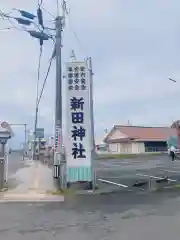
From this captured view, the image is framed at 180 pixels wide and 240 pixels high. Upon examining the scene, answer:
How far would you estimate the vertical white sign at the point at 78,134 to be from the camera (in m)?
12.0

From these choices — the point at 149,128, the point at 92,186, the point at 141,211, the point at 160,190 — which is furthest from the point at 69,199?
the point at 149,128

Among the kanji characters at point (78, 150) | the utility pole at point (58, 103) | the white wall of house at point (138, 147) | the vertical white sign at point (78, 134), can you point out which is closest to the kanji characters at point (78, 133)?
the vertical white sign at point (78, 134)

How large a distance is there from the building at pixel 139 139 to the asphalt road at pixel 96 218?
45.1 m

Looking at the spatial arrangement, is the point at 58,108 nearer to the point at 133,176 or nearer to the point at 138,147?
the point at 133,176

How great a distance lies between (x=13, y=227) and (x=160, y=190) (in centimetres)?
675

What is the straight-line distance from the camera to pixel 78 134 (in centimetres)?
1201

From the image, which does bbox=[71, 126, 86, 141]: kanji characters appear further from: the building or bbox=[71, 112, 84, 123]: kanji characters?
the building

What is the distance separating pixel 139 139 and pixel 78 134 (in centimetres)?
4378

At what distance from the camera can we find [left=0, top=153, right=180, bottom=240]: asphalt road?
6.18 m

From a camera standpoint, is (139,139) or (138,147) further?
(138,147)

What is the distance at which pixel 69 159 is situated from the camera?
11984mm

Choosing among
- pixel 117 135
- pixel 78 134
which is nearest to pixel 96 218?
pixel 78 134

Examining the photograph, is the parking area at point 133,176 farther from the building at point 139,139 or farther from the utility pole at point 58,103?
the building at point 139,139

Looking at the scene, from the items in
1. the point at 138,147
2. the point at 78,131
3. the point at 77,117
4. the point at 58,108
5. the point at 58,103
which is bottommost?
the point at 78,131
